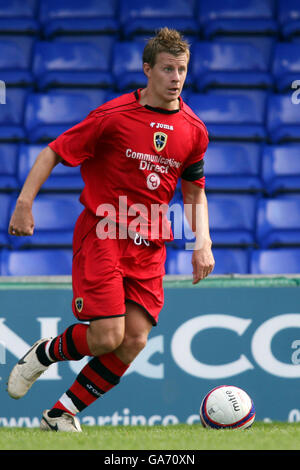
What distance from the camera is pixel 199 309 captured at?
4625mm

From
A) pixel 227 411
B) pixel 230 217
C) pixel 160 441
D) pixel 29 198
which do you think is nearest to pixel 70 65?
pixel 230 217

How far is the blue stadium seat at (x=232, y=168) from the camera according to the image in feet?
20.4

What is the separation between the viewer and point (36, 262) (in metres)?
5.78

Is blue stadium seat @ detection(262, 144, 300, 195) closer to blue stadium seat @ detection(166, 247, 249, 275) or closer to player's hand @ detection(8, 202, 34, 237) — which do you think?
blue stadium seat @ detection(166, 247, 249, 275)

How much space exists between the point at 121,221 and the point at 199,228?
44 cm

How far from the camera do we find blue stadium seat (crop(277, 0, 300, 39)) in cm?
687

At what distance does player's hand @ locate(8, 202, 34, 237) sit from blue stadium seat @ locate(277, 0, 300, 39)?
14.1ft

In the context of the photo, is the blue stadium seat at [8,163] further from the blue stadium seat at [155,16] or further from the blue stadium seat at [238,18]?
the blue stadium seat at [238,18]

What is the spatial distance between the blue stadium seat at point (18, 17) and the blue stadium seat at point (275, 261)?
9.63ft

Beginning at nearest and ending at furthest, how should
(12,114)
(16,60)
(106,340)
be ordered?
1. (106,340)
2. (12,114)
3. (16,60)

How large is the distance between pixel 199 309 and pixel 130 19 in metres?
3.32

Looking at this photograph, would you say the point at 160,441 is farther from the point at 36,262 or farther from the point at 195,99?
the point at 195,99
